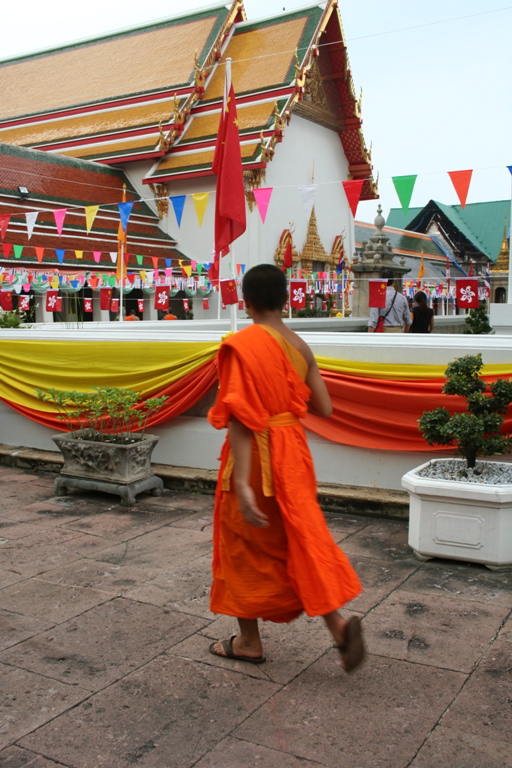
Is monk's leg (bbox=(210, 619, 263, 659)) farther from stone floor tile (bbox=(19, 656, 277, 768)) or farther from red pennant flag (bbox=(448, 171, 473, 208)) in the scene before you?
red pennant flag (bbox=(448, 171, 473, 208))

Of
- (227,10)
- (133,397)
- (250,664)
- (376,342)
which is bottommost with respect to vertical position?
(250,664)

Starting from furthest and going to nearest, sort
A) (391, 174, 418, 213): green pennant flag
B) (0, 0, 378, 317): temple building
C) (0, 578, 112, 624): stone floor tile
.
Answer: (0, 0, 378, 317): temple building → (391, 174, 418, 213): green pennant flag → (0, 578, 112, 624): stone floor tile

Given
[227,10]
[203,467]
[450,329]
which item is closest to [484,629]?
[203,467]

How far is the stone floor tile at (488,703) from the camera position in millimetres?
2615

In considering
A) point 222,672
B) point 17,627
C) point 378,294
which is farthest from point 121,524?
point 378,294

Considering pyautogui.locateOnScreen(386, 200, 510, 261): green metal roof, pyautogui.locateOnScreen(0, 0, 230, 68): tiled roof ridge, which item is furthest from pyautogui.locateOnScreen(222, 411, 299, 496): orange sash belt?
pyautogui.locateOnScreen(386, 200, 510, 261): green metal roof

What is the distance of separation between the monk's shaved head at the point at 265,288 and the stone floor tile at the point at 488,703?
160 centimetres

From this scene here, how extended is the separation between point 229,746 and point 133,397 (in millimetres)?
3596

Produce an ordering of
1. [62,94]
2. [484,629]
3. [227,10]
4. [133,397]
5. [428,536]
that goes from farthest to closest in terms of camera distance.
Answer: [62,94] < [227,10] < [133,397] < [428,536] < [484,629]

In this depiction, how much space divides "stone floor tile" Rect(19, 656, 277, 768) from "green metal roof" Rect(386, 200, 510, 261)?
39986mm

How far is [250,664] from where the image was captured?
311 centimetres

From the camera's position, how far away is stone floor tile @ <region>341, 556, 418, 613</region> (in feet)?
12.2

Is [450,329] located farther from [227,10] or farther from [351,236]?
[227,10]

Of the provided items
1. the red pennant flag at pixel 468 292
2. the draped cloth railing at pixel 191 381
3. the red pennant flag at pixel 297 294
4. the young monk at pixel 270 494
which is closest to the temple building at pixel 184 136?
the red pennant flag at pixel 297 294
